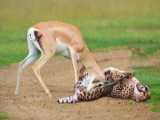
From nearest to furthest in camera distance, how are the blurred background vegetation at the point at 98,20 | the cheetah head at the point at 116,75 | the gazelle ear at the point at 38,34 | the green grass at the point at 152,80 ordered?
the green grass at the point at 152,80 → the cheetah head at the point at 116,75 → the gazelle ear at the point at 38,34 → the blurred background vegetation at the point at 98,20

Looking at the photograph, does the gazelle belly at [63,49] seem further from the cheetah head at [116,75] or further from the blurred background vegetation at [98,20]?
the blurred background vegetation at [98,20]

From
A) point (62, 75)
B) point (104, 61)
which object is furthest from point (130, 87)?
point (104, 61)

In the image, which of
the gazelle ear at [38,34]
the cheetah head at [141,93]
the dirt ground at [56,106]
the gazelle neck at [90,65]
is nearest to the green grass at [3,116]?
the dirt ground at [56,106]

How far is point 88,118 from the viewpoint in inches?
299

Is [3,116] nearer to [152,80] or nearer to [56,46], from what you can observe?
[56,46]

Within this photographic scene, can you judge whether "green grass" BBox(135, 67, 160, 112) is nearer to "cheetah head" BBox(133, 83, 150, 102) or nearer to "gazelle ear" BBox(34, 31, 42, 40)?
"cheetah head" BBox(133, 83, 150, 102)

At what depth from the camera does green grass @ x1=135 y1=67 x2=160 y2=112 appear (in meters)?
8.18

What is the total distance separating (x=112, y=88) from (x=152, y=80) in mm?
1049

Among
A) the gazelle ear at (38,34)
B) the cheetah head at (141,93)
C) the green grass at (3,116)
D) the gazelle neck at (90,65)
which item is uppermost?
the gazelle ear at (38,34)

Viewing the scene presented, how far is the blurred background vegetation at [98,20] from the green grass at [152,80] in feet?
3.40

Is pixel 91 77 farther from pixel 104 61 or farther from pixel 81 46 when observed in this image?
pixel 104 61

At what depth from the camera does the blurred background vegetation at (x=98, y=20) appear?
11227 mm

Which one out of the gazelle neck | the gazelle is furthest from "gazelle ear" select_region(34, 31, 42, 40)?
the gazelle neck

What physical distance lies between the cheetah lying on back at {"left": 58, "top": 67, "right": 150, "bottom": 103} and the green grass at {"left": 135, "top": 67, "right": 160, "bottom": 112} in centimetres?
14
